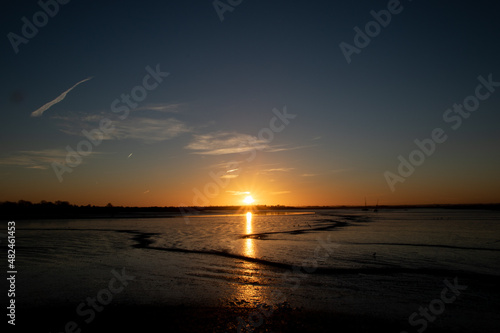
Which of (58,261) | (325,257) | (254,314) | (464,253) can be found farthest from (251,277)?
(464,253)

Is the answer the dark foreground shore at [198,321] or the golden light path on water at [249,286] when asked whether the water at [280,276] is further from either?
the dark foreground shore at [198,321]

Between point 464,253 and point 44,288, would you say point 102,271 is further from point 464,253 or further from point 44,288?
point 464,253

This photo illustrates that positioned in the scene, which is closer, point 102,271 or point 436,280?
point 436,280

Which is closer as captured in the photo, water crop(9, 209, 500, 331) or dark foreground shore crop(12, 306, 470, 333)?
dark foreground shore crop(12, 306, 470, 333)

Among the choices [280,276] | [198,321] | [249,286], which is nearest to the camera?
[198,321]

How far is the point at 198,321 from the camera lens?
10938 millimetres

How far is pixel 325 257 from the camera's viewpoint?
79.3 feet

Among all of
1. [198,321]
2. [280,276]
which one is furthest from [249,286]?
[198,321]

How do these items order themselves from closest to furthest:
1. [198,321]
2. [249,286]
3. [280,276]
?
1. [198,321]
2. [249,286]
3. [280,276]

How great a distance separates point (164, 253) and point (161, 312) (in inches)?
609

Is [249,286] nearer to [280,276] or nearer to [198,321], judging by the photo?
[280,276]

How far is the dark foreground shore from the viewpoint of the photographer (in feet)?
34.0

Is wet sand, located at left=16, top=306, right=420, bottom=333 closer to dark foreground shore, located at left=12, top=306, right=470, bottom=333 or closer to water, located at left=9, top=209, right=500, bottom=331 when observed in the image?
dark foreground shore, located at left=12, top=306, right=470, bottom=333

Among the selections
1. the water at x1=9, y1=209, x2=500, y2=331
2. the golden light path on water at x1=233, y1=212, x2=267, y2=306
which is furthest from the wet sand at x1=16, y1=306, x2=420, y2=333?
the golden light path on water at x1=233, y1=212, x2=267, y2=306
